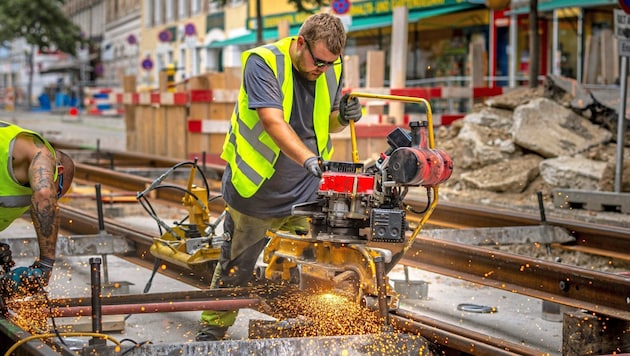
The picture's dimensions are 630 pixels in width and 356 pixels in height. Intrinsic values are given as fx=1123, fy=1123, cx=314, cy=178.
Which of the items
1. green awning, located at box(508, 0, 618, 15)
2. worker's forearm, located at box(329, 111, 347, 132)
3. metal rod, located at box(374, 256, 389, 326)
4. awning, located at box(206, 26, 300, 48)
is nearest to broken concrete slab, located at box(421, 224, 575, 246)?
worker's forearm, located at box(329, 111, 347, 132)

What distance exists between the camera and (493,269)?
7.21 meters

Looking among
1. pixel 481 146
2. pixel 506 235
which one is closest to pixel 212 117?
pixel 481 146

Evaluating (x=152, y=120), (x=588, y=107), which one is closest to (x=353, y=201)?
(x=588, y=107)

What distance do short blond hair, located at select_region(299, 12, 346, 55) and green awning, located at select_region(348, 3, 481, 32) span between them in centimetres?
2465

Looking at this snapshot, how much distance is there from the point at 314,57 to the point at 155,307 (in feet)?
4.65

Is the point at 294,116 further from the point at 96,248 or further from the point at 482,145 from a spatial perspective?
the point at 482,145

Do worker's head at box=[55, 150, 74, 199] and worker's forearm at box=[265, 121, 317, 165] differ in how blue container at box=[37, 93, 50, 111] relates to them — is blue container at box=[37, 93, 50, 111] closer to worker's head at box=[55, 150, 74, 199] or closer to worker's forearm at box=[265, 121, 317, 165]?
worker's head at box=[55, 150, 74, 199]

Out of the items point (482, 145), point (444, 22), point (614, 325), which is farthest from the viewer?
point (444, 22)

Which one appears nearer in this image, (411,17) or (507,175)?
(507,175)

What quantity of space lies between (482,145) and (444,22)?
1722cm

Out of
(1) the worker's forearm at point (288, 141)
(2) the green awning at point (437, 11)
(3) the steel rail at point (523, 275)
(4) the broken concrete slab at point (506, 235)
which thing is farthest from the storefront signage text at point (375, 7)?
(1) the worker's forearm at point (288, 141)

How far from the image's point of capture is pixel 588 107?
15.3 metres

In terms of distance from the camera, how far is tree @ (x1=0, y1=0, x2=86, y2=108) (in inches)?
2452

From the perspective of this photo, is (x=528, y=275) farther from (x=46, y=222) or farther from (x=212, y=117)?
(x=212, y=117)
